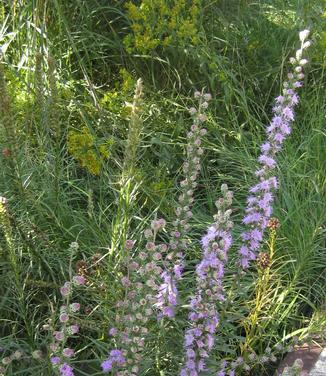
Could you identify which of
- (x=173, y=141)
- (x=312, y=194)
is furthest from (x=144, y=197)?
(x=312, y=194)

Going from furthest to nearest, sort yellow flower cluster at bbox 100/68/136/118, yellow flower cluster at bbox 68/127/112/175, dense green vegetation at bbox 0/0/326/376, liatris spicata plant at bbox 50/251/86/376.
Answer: yellow flower cluster at bbox 100/68/136/118 → yellow flower cluster at bbox 68/127/112/175 → dense green vegetation at bbox 0/0/326/376 → liatris spicata plant at bbox 50/251/86/376

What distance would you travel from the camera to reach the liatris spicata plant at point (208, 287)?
1659 millimetres

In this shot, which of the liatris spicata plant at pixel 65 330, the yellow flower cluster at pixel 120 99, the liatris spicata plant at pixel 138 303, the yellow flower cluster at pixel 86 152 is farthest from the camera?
the yellow flower cluster at pixel 120 99

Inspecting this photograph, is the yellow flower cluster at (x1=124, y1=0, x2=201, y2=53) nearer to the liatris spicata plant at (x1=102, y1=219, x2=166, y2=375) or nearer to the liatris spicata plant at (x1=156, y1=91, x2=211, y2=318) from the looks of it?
the liatris spicata plant at (x1=156, y1=91, x2=211, y2=318)

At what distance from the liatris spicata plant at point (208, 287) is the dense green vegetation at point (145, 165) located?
0.13 m

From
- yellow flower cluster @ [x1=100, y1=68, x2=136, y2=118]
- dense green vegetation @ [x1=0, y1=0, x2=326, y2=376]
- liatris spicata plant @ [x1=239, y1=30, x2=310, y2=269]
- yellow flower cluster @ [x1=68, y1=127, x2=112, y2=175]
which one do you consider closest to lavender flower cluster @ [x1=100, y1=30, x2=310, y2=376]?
liatris spicata plant @ [x1=239, y1=30, x2=310, y2=269]

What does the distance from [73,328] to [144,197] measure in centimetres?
163

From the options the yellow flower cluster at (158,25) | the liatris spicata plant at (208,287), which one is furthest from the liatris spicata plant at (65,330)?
the yellow flower cluster at (158,25)

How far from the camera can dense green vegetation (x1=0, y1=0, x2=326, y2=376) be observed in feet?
7.30

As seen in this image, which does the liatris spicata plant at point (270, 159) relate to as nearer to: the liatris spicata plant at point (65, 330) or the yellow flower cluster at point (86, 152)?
the liatris spicata plant at point (65, 330)

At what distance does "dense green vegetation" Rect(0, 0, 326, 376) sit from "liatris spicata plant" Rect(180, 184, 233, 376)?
0.44 ft

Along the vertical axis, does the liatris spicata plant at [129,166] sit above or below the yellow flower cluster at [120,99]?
above

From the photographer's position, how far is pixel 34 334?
242 cm

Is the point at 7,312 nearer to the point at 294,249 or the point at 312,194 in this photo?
the point at 294,249
